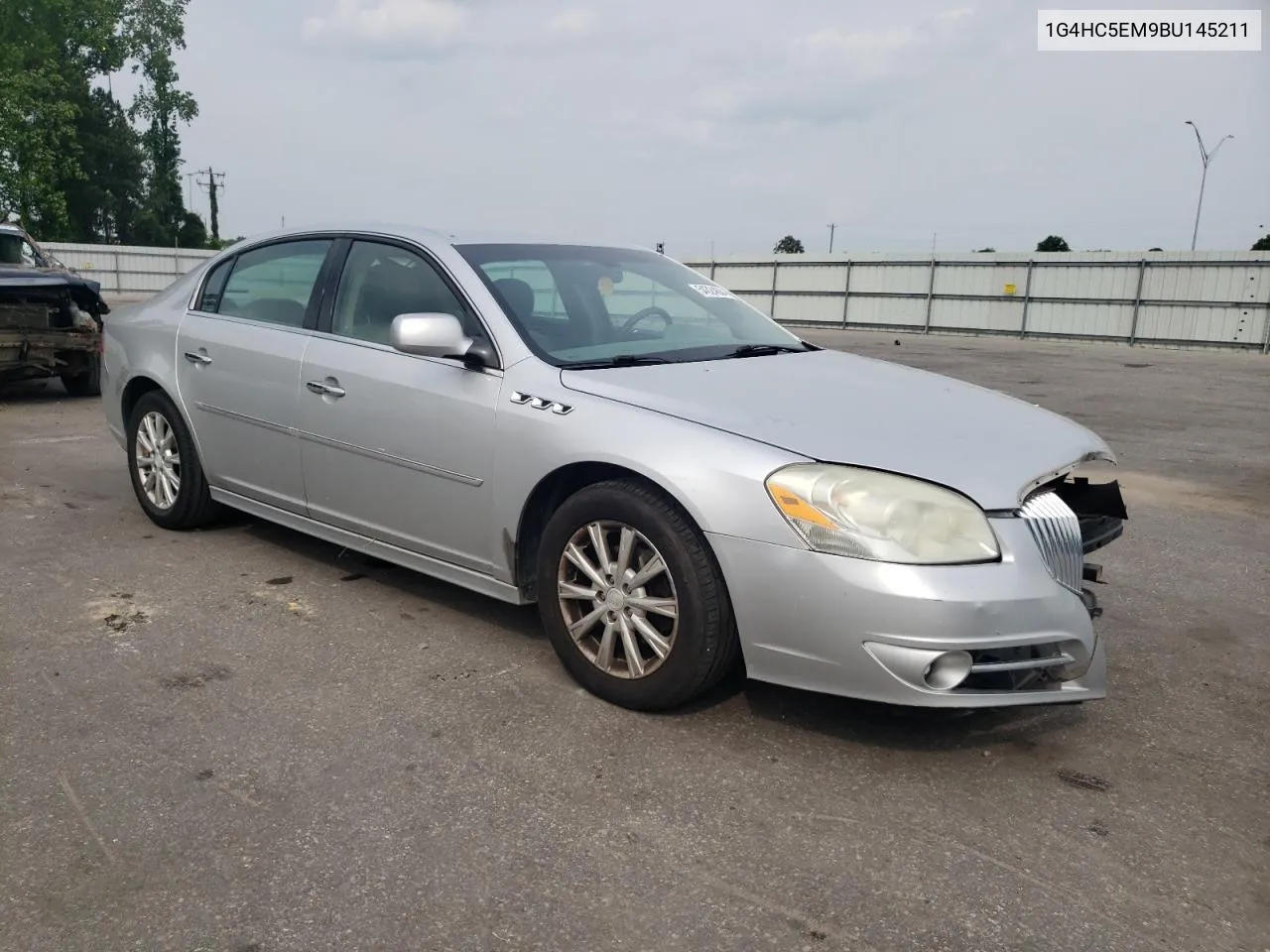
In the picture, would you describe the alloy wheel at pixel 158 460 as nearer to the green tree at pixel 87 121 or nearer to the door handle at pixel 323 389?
the door handle at pixel 323 389

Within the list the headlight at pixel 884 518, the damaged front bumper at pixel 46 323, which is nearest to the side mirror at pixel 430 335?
the headlight at pixel 884 518

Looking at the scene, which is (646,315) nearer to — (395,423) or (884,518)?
(395,423)

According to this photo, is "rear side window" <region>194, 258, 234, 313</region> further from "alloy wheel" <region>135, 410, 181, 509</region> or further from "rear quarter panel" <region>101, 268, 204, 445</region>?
"alloy wheel" <region>135, 410, 181, 509</region>

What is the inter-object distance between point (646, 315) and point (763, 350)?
19.4 inches

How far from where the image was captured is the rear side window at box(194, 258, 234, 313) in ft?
16.5

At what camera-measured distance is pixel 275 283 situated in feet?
15.4

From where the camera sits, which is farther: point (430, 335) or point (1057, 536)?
point (430, 335)

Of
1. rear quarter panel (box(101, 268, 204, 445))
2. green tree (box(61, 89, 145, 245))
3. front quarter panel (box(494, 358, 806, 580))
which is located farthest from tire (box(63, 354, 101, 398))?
green tree (box(61, 89, 145, 245))

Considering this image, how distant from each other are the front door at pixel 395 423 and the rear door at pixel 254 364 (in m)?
0.16

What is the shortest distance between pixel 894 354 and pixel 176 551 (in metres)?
17.7

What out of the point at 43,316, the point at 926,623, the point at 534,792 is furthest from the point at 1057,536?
the point at 43,316

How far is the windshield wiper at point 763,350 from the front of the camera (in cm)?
406

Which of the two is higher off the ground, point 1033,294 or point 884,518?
point 1033,294

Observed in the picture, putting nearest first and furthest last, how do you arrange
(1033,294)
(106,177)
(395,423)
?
(395,423)
(1033,294)
(106,177)
